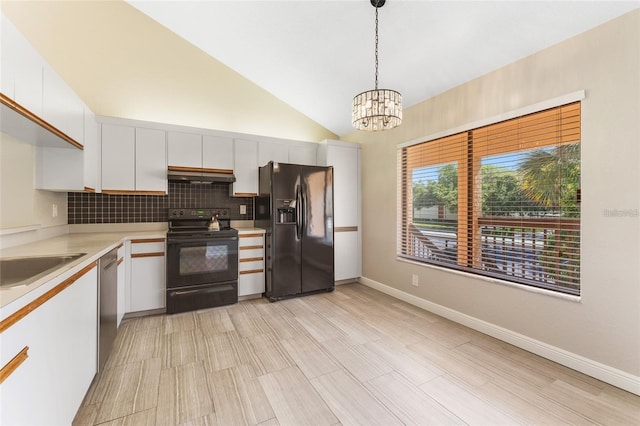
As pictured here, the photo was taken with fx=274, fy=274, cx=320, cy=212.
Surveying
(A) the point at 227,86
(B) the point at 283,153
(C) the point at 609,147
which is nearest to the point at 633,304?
(C) the point at 609,147

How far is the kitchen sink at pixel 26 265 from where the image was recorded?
1543mm

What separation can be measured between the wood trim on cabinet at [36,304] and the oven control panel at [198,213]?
1.99 m

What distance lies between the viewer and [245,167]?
382 cm

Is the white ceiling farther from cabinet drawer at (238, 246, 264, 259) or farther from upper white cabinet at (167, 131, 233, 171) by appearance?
A: cabinet drawer at (238, 246, 264, 259)

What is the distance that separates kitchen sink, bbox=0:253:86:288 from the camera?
1543 millimetres

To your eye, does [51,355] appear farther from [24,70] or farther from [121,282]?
[121,282]

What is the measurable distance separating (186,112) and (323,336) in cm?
336

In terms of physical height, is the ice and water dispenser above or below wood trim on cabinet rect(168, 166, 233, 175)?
below

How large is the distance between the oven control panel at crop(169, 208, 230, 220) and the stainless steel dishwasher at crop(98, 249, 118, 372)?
1.23 metres

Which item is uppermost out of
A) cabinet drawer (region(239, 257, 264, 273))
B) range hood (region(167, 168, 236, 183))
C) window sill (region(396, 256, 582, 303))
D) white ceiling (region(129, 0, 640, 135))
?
white ceiling (region(129, 0, 640, 135))

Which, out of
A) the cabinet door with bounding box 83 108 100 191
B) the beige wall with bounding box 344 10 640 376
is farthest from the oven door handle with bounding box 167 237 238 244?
the beige wall with bounding box 344 10 640 376

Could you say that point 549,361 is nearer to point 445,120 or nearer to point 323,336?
point 323,336

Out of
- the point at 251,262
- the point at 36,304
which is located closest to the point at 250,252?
the point at 251,262

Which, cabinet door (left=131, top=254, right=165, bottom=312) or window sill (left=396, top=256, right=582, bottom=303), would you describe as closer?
window sill (left=396, top=256, right=582, bottom=303)
